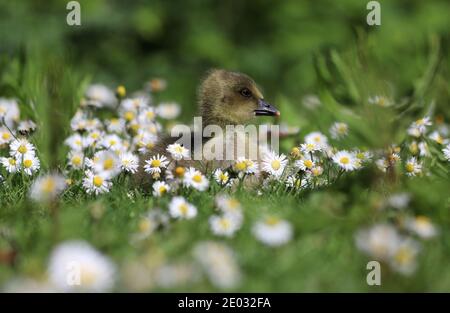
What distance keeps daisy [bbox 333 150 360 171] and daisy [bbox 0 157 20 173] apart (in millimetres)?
1653

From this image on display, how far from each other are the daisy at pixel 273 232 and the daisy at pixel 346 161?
0.98 meters

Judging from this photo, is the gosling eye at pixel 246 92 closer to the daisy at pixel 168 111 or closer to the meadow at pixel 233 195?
the meadow at pixel 233 195

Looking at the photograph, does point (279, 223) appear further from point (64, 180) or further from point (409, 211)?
point (64, 180)

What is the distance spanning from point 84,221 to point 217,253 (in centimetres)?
69

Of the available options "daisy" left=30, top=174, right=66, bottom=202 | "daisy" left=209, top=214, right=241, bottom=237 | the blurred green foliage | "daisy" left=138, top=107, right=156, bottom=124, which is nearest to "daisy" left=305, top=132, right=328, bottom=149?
"daisy" left=138, top=107, right=156, bottom=124

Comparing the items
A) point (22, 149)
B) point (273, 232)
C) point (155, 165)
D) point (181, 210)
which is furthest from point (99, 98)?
point (273, 232)

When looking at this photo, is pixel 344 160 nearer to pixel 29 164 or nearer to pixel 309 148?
pixel 309 148

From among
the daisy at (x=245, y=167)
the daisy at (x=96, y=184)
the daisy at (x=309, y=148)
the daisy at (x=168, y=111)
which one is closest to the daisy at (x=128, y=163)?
the daisy at (x=96, y=184)

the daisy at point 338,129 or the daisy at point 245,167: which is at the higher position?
the daisy at point 338,129

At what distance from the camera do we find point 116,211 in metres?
2.91

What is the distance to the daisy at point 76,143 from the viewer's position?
3842 mm

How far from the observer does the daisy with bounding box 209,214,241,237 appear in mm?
2574

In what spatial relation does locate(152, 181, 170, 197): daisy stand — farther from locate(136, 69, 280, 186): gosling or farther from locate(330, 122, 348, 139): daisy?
locate(330, 122, 348, 139): daisy

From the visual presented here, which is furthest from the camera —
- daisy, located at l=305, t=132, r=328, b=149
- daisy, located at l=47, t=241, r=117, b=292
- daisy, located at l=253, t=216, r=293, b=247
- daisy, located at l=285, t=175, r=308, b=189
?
daisy, located at l=305, t=132, r=328, b=149
